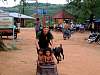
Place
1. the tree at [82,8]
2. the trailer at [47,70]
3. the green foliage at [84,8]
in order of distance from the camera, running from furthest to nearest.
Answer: the tree at [82,8], the green foliage at [84,8], the trailer at [47,70]

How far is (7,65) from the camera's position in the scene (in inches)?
600

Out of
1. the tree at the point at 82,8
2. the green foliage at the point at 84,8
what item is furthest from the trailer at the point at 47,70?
the tree at the point at 82,8

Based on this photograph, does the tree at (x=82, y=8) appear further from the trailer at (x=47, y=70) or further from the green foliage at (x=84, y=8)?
the trailer at (x=47, y=70)

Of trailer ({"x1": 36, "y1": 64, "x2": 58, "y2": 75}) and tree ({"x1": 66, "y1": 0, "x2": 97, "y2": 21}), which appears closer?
trailer ({"x1": 36, "y1": 64, "x2": 58, "y2": 75})

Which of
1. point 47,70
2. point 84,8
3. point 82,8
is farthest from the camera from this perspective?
point 82,8

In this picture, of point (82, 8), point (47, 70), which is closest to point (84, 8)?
point (82, 8)

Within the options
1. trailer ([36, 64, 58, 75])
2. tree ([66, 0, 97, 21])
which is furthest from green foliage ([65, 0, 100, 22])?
trailer ([36, 64, 58, 75])

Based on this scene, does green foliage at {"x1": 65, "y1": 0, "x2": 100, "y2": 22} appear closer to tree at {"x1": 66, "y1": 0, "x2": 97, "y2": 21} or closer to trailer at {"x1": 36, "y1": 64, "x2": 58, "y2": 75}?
tree at {"x1": 66, "y1": 0, "x2": 97, "y2": 21}

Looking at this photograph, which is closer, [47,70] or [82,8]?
[47,70]

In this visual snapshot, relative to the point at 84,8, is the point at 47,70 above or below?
above

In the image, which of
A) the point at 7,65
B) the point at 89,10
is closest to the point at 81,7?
the point at 89,10

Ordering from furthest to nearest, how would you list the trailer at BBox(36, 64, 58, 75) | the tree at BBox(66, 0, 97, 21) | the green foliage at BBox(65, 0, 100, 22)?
the tree at BBox(66, 0, 97, 21)
the green foliage at BBox(65, 0, 100, 22)
the trailer at BBox(36, 64, 58, 75)

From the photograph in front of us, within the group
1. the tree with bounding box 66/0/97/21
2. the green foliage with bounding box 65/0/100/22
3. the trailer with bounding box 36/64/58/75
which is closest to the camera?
the trailer with bounding box 36/64/58/75

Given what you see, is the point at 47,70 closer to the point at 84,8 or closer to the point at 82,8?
the point at 84,8
